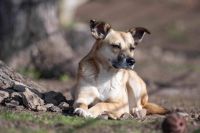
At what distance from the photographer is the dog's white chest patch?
30.9ft

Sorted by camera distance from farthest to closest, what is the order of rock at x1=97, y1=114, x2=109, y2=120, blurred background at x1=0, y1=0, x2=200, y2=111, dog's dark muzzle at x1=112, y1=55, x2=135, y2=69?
blurred background at x1=0, y1=0, x2=200, y2=111
dog's dark muzzle at x1=112, y1=55, x2=135, y2=69
rock at x1=97, y1=114, x2=109, y2=120

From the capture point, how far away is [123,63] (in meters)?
9.24

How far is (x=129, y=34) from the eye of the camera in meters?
9.76

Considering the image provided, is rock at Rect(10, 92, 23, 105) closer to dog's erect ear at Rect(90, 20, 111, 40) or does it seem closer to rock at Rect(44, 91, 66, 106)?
rock at Rect(44, 91, 66, 106)

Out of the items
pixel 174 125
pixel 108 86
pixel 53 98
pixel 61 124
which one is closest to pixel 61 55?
pixel 53 98

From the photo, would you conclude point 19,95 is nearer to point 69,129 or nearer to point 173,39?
point 69,129

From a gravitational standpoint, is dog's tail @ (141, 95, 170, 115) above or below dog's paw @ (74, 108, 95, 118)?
above

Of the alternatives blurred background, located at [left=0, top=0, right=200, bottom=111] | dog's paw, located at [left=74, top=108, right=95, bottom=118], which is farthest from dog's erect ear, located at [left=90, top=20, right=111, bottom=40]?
→ blurred background, located at [left=0, top=0, right=200, bottom=111]

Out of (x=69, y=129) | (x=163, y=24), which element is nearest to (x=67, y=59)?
(x=69, y=129)

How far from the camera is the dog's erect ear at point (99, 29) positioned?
953 cm

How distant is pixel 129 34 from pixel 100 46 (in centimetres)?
47

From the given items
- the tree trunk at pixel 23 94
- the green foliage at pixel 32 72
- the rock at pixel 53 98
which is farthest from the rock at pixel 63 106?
the green foliage at pixel 32 72

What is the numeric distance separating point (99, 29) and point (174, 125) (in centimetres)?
224

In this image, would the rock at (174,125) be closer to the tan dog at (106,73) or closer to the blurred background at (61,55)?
the tan dog at (106,73)
